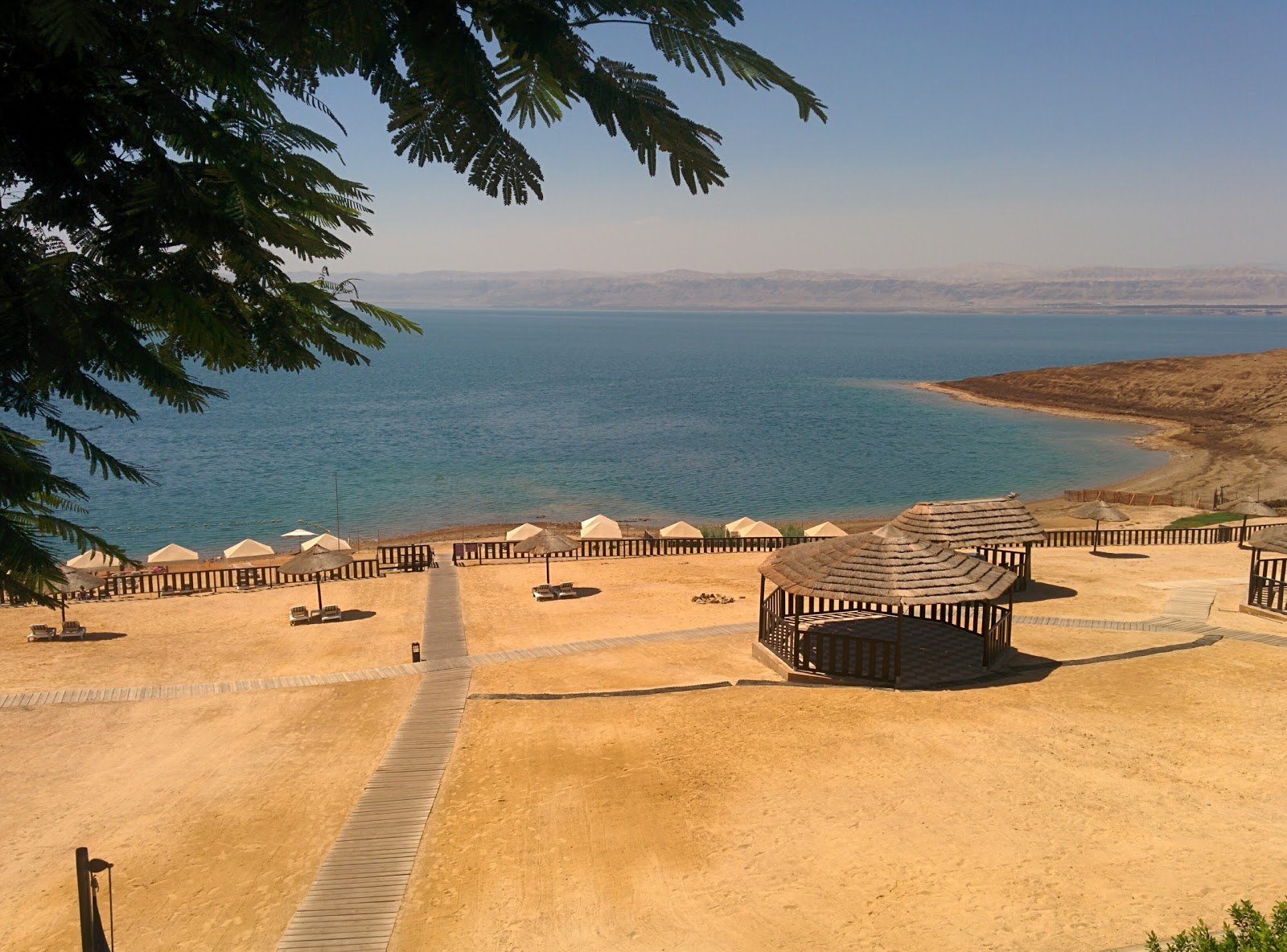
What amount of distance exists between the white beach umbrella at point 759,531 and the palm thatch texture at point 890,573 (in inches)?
701

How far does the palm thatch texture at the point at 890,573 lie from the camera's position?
674 inches

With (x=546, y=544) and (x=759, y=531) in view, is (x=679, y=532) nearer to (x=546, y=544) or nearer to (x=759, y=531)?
(x=759, y=531)

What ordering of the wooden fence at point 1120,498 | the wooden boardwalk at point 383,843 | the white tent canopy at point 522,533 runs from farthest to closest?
1. the wooden fence at point 1120,498
2. the white tent canopy at point 522,533
3. the wooden boardwalk at point 383,843

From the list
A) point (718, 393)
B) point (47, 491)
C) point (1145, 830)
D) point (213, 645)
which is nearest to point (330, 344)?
point (47, 491)

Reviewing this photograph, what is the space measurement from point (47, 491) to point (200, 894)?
27.7ft

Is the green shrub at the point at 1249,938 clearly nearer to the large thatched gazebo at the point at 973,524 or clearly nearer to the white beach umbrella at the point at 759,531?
→ the large thatched gazebo at the point at 973,524

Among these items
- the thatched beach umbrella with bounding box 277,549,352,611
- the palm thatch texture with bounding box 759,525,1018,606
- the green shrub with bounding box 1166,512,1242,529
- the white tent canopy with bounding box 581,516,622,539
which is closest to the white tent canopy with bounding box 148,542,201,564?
the thatched beach umbrella with bounding box 277,549,352,611

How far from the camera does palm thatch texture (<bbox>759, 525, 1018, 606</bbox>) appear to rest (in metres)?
17.1

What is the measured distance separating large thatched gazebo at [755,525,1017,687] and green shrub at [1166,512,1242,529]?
26160mm

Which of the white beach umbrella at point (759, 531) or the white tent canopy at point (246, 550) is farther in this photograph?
the white beach umbrella at point (759, 531)

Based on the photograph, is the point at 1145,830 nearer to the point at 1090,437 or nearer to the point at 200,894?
the point at 200,894

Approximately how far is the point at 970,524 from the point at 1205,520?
23827 mm

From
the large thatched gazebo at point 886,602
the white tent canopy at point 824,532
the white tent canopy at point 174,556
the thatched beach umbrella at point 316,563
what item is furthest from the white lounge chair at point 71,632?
the white tent canopy at point 824,532

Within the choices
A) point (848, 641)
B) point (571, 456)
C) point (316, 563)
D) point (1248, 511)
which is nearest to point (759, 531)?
point (1248, 511)
